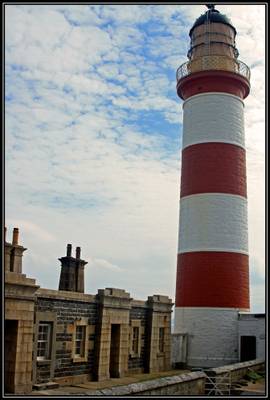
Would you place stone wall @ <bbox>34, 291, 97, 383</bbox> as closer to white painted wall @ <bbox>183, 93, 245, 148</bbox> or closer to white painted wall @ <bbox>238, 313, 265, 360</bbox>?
white painted wall @ <bbox>238, 313, 265, 360</bbox>

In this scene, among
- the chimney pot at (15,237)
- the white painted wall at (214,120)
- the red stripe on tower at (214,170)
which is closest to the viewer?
the chimney pot at (15,237)

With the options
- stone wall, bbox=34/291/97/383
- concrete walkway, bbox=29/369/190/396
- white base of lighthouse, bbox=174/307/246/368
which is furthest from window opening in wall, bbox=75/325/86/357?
white base of lighthouse, bbox=174/307/246/368

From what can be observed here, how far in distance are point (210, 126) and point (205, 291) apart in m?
7.23

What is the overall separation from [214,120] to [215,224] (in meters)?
4.68

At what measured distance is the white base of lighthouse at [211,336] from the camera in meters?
22.0

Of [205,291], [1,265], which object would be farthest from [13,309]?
[205,291]

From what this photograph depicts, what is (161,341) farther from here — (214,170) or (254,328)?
(214,170)

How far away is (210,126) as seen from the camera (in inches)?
917

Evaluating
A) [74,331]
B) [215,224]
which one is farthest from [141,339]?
[215,224]

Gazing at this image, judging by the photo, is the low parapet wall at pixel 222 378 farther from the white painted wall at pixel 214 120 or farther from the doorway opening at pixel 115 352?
the white painted wall at pixel 214 120

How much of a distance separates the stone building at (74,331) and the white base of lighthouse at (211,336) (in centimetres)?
103

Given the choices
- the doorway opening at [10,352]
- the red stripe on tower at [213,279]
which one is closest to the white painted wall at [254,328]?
the red stripe on tower at [213,279]

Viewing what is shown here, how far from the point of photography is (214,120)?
76.5ft

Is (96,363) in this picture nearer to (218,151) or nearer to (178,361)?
(178,361)
